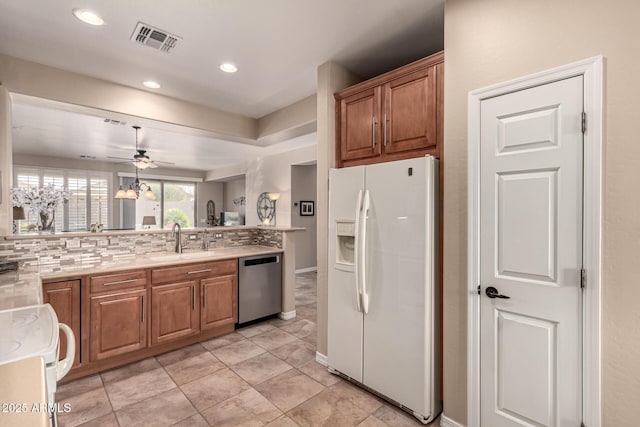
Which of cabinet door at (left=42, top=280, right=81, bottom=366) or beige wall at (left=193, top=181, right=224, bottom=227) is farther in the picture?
beige wall at (left=193, top=181, right=224, bottom=227)

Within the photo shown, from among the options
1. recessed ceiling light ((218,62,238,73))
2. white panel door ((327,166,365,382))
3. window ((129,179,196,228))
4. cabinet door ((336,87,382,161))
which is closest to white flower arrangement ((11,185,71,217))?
recessed ceiling light ((218,62,238,73))

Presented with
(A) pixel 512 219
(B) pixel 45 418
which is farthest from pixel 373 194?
(B) pixel 45 418

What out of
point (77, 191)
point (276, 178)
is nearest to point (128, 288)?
point (276, 178)

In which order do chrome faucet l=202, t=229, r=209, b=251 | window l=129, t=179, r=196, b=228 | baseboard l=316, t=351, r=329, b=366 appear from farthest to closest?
1. window l=129, t=179, r=196, b=228
2. chrome faucet l=202, t=229, r=209, b=251
3. baseboard l=316, t=351, r=329, b=366

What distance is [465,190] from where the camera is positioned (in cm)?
190

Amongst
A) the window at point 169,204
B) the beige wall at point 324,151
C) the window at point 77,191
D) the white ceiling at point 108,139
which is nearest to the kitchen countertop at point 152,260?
the beige wall at point 324,151

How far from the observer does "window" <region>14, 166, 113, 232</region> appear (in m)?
7.06

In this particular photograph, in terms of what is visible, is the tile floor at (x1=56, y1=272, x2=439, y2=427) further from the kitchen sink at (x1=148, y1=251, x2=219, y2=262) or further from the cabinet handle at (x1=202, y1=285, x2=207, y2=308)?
the kitchen sink at (x1=148, y1=251, x2=219, y2=262)

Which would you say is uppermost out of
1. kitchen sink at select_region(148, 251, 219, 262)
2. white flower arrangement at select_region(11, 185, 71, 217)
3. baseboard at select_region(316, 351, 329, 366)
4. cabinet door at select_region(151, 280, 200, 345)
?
white flower arrangement at select_region(11, 185, 71, 217)

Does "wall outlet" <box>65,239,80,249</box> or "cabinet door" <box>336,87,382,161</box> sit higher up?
"cabinet door" <box>336,87,382,161</box>

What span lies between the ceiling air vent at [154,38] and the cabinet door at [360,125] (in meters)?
1.44

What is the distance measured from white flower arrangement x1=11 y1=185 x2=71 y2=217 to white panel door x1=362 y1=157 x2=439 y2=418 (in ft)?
11.1

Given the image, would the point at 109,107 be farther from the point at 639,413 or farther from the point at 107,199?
the point at 107,199

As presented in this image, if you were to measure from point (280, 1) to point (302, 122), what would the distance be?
5.56ft
